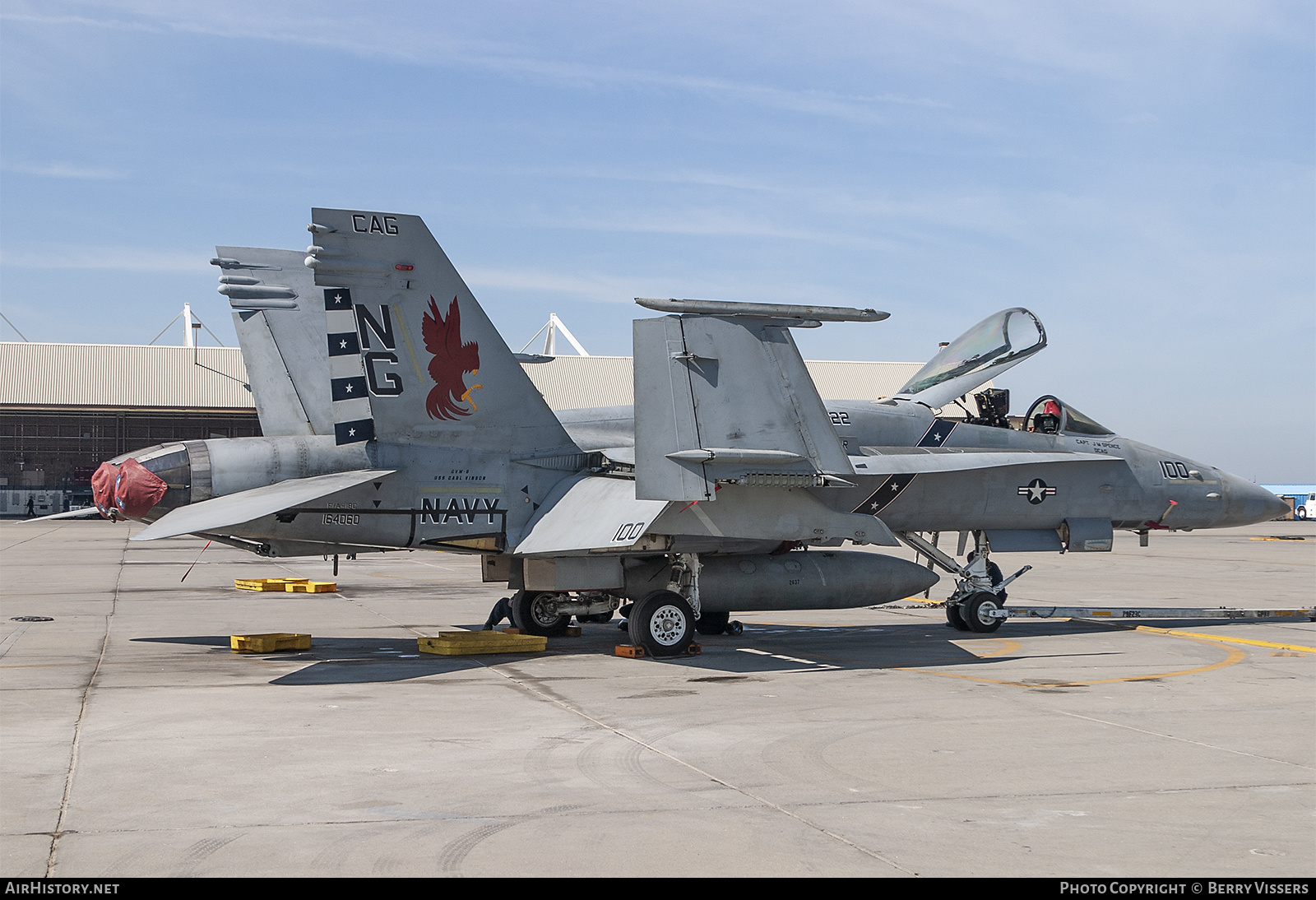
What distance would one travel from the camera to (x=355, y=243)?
1212 cm

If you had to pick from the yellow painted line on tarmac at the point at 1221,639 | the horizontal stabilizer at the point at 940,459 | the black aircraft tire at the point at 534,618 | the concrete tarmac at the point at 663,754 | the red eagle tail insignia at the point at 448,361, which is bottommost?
the yellow painted line on tarmac at the point at 1221,639

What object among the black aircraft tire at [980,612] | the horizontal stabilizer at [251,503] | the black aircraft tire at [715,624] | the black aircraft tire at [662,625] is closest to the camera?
the horizontal stabilizer at [251,503]

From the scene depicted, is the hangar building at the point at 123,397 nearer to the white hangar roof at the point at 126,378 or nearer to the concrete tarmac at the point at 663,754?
the white hangar roof at the point at 126,378

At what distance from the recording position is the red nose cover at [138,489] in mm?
11906

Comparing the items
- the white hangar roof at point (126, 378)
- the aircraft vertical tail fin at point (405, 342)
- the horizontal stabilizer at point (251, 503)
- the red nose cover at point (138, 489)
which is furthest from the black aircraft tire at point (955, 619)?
the white hangar roof at point (126, 378)

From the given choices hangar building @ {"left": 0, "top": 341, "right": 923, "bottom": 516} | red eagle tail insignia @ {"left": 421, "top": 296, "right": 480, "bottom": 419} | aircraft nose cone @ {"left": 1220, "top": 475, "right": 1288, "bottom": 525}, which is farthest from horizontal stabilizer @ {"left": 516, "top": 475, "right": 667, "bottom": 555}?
hangar building @ {"left": 0, "top": 341, "right": 923, "bottom": 516}

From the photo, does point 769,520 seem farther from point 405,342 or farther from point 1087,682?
point 405,342

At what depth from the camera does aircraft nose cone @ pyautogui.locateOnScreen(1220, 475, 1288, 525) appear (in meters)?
16.6

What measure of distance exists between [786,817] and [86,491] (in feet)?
226

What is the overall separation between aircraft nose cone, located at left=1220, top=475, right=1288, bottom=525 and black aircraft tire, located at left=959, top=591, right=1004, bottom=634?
162 inches

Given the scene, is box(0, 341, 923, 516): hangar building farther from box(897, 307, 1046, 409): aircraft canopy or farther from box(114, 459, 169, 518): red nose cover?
box(114, 459, 169, 518): red nose cover

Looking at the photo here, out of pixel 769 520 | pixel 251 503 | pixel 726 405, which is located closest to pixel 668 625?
pixel 769 520

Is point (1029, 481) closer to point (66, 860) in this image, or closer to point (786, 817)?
point (786, 817)

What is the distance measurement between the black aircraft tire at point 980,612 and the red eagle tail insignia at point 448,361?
7319 mm
